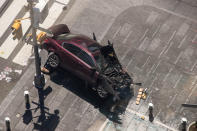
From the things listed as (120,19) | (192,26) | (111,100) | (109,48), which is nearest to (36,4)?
(109,48)

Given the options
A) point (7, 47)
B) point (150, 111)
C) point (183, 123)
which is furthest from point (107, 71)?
point (7, 47)

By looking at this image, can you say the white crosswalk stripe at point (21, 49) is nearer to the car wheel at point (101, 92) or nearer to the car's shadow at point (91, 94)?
the car's shadow at point (91, 94)

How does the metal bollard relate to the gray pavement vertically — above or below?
below

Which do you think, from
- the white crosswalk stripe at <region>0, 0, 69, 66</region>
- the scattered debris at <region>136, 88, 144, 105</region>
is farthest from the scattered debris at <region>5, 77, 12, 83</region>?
the scattered debris at <region>136, 88, 144, 105</region>

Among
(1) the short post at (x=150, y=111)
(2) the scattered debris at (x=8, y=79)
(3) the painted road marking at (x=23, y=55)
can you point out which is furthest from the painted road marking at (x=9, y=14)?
(1) the short post at (x=150, y=111)

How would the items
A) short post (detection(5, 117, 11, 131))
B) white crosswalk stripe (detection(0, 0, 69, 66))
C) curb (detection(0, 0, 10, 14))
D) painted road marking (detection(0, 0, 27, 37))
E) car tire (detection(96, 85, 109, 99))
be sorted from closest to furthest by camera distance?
short post (detection(5, 117, 11, 131)) → car tire (detection(96, 85, 109, 99)) → white crosswalk stripe (detection(0, 0, 69, 66)) → painted road marking (detection(0, 0, 27, 37)) → curb (detection(0, 0, 10, 14))

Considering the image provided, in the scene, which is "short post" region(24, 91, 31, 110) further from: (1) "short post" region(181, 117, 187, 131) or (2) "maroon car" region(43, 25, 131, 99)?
(1) "short post" region(181, 117, 187, 131)

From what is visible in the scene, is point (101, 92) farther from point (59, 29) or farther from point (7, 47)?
point (7, 47)
